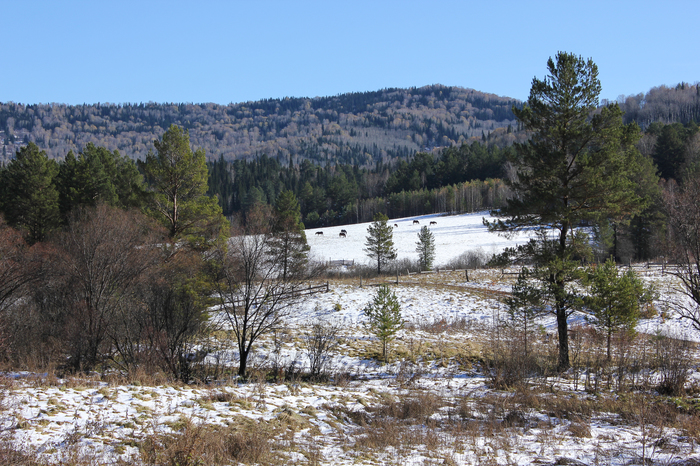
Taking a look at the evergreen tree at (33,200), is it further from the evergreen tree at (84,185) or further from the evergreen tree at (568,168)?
the evergreen tree at (568,168)

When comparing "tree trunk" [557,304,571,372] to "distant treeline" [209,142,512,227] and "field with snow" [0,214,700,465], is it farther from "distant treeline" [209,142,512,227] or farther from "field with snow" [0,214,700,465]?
"distant treeline" [209,142,512,227]

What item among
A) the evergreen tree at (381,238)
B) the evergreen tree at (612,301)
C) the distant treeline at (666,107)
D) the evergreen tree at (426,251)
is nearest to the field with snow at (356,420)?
the evergreen tree at (612,301)

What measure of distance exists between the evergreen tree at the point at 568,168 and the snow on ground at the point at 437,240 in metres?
35.1

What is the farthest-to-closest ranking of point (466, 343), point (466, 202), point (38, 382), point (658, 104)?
point (658, 104)
point (466, 202)
point (466, 343)
point (38, 382)

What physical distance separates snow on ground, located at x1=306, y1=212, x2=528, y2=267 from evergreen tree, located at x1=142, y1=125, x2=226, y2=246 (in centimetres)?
3285

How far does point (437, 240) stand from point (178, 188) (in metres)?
50.3

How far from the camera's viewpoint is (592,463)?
6371 millimetres

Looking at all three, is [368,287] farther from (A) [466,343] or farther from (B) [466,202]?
(B) [466,202]

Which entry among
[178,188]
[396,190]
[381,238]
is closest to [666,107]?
[396,190]

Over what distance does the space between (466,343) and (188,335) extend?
13.4 meters

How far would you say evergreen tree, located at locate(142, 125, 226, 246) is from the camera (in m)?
20.4

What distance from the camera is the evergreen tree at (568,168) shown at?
47.4 ft

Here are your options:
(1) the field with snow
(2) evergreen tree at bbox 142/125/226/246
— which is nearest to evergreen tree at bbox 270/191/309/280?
(2) evergreen tree at bbox 142/125/226/246


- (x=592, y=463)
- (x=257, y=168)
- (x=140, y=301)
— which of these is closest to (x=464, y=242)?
(x=140, y=301)
